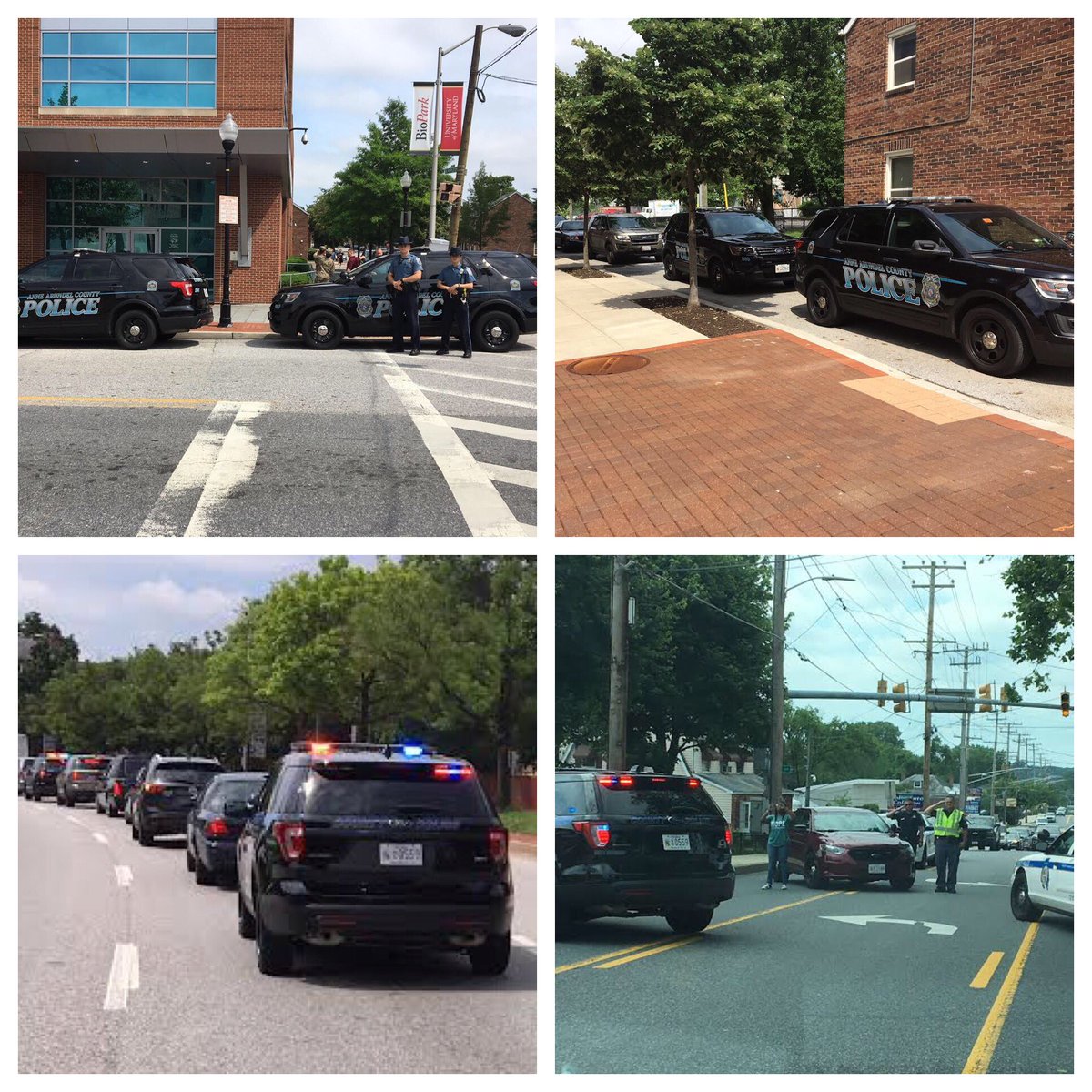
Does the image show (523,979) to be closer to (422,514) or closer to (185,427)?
(422,514)

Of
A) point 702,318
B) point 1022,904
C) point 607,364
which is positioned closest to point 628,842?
point 1022,904

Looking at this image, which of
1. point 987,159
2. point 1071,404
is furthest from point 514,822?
point 987,159

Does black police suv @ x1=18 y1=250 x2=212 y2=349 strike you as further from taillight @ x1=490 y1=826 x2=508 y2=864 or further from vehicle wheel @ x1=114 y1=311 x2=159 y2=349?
taillight @ x1=490 y1=826 x2=508 y2=864

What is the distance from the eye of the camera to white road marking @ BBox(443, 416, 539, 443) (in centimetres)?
1207

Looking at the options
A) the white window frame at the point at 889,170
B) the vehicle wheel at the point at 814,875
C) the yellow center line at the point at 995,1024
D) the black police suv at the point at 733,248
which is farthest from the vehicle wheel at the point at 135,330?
the yellow center line at the point at 995,1024

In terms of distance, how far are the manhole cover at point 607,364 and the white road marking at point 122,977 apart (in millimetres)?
8809

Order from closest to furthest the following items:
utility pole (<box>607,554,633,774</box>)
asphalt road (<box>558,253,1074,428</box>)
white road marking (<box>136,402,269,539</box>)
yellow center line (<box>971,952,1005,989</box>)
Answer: yellow center line (<box>971,952,1005,989</box>)
white road marking (<box>136,402,269,539</box>)
asphalt road (<box>558,253,1074,428</box>)
utility pole (<box>607,554,633,774</box>)

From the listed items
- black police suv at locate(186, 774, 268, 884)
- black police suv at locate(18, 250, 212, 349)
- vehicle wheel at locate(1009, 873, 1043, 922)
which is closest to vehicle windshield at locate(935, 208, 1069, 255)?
vehicle wheel at locate(1009, 873, 1043, 922)

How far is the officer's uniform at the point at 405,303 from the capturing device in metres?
17.8

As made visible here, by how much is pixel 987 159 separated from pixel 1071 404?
34.2 feet

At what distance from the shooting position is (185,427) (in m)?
11.8

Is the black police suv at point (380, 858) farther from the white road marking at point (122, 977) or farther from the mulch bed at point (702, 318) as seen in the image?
the mulch bed at point (702, 318)

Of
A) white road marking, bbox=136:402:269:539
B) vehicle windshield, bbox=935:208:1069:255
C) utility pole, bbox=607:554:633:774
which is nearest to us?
white road marking, bbox=136:402:269:539

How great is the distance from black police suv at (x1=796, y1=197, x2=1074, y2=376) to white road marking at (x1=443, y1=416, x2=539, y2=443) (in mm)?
5228
